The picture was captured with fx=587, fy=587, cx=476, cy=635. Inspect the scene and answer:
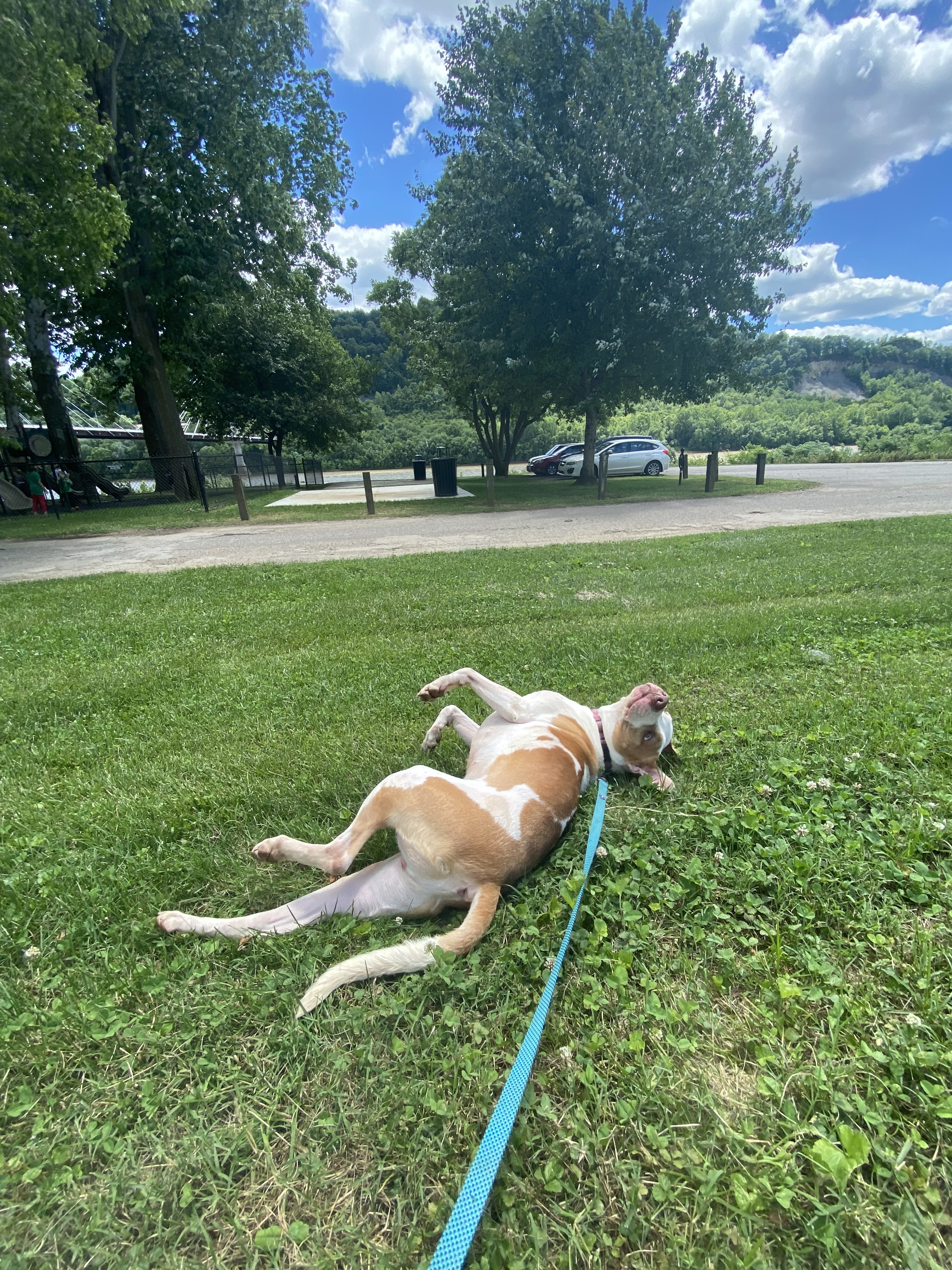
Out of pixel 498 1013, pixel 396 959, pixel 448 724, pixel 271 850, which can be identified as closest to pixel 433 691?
pixel 448 724

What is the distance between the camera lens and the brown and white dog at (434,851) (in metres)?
1.91

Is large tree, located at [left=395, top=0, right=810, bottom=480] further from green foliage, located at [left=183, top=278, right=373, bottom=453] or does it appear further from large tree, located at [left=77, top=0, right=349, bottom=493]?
green foliage, located at [left=183, top=278, right=373, bottom=453]

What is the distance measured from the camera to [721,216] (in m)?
17.9

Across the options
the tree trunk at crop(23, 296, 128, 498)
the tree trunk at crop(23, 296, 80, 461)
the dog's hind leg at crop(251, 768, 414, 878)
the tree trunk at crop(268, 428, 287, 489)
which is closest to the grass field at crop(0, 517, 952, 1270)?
the dog's hind leg at crop(251, 768, 414, 878)

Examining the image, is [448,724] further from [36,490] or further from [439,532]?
[36,490]

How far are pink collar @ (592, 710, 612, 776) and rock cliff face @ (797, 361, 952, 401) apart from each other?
361 feet

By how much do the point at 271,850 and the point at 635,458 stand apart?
29.0 meters

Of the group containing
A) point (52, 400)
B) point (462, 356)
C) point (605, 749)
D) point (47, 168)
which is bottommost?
point (605, 749)

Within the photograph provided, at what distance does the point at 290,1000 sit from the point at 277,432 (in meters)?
35.0

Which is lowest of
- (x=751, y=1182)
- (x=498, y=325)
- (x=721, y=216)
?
(x=751, y=1182)

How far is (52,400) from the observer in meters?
20.4

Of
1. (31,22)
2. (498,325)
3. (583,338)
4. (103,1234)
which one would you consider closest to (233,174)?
(31,22)

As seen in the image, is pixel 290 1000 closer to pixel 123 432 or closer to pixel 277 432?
pixel 277 432

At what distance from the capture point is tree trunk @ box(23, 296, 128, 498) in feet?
63.9
